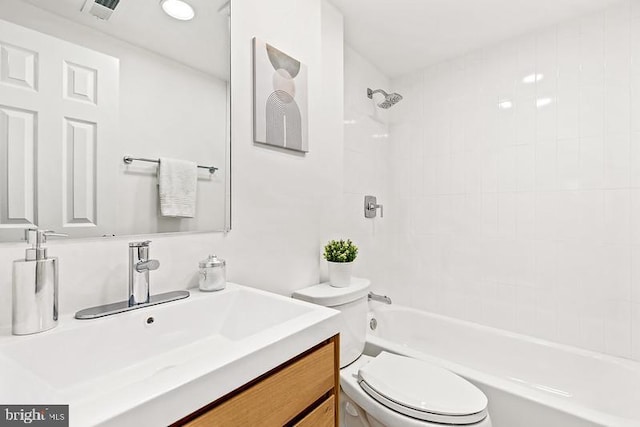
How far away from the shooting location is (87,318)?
2.41 feet

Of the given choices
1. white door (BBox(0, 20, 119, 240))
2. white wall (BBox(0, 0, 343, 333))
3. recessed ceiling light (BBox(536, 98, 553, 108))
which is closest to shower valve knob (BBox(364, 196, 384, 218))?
white wall (BBox(0, 0, 343, 333))

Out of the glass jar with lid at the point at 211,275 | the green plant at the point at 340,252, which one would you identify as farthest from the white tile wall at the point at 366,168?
the glass jar with lid at the point at 211,275

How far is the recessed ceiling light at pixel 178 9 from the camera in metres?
1.02

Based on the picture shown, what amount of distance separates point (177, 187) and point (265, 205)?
37 cm

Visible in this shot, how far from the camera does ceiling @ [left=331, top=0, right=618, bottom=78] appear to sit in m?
1.72

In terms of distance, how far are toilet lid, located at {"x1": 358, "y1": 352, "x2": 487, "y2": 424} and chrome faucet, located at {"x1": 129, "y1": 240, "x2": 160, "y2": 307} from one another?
0.93 meters

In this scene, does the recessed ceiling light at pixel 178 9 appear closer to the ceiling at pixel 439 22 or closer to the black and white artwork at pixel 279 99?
the black and white artwork at pixel 279 99

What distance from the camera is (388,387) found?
1.22 metres

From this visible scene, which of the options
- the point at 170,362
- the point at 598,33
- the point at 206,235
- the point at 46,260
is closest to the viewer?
the point at 46,260

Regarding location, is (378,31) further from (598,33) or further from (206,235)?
(206,235)

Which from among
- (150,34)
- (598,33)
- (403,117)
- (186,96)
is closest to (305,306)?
(186,96)

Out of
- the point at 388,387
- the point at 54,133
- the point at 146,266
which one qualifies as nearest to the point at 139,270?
the point at 146,266

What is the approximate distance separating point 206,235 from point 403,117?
6.46 ft

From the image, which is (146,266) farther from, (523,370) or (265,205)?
(523,370)
